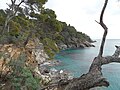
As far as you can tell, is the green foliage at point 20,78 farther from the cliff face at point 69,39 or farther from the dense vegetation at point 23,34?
the cliff face at point 69,39

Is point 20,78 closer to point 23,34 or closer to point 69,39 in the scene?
point 23,34

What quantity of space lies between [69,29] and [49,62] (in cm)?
3238

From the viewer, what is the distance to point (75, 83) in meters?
3.74

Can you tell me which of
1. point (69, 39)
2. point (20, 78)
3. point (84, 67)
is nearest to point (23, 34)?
point (20, 78)

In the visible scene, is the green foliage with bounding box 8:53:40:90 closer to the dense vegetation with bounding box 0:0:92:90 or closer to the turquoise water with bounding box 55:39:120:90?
the dense vegetation with bounding box 0:0:92:90

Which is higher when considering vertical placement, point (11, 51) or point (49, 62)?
point (11, 51)

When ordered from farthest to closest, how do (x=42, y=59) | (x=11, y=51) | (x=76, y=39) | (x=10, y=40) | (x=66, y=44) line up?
(x=76, y=39) → (x=66, y=44) → (x=42, y=59) → (x=10, y=40) → (x=11, y=51)

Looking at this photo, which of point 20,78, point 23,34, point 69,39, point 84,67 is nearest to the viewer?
point 20,78

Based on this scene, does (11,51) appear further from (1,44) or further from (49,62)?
(49,62)

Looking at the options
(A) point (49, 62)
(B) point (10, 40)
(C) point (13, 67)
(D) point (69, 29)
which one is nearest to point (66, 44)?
(D) point (69, 29)

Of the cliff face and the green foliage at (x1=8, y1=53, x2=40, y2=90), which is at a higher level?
the cliff face

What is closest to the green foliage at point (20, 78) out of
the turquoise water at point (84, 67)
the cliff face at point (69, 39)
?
the turquoise water at point (84, 67)

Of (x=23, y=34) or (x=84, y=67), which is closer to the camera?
(x=23, y=34)

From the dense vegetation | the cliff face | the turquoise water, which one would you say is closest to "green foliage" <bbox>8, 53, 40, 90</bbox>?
the dense vegetation
